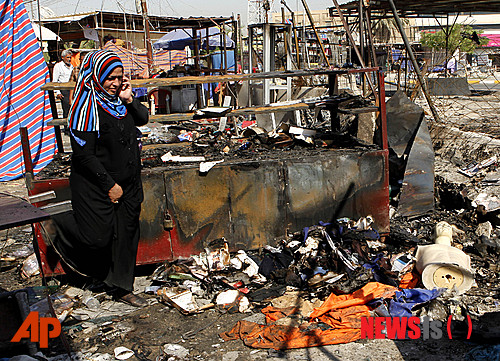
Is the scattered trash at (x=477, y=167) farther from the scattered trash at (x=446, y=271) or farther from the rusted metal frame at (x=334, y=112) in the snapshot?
the scattered trash at (x=446, y=271)

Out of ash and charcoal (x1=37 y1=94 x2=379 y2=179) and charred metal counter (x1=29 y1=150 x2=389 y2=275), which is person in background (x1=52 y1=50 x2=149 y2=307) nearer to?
charred metal counter (x1=29 y1=150 x2=389 y2=275)

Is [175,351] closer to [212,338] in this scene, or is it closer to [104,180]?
[212,338]

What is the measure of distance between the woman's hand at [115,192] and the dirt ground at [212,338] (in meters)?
1.03

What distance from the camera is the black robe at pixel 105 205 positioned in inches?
141

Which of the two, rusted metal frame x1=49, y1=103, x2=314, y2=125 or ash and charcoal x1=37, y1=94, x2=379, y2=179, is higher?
rusted metal frame x1=49, y1=103, x2=314, y2=125

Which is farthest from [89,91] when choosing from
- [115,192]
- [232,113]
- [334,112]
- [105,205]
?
[334,112]

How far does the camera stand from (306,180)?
450cm

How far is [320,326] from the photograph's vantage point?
3516mm

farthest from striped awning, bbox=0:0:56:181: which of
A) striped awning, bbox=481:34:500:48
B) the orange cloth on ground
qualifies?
striped awning, bbox=481:34:500:48

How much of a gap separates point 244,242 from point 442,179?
10.4ft

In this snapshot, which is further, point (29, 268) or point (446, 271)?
point (29, 268)

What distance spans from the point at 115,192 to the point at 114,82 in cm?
88

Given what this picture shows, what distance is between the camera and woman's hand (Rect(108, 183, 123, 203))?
3.60m

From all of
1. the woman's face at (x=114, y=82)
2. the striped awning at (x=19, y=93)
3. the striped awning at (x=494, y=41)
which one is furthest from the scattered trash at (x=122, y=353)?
Result: the striped awning at (x=494, y=41)
